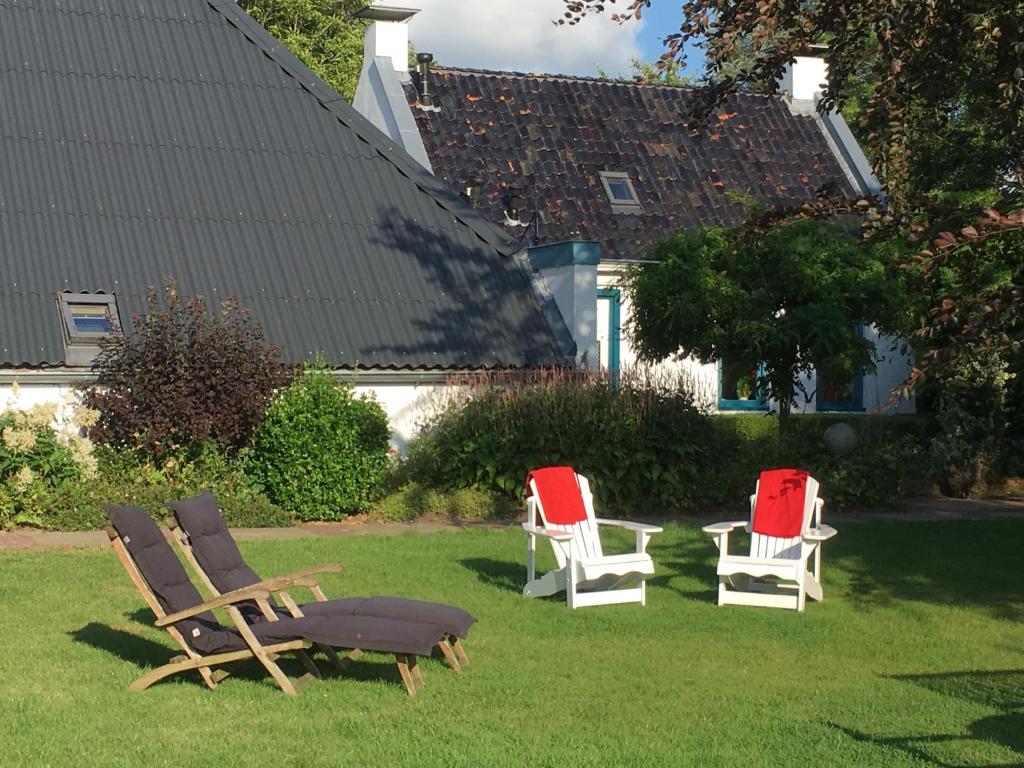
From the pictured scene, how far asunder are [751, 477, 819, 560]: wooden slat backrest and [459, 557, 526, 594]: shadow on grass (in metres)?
2.03

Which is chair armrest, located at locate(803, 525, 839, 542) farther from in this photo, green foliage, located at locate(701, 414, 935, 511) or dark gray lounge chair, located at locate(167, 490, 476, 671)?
green foliage, located at locate(701, 414, 935, 511)

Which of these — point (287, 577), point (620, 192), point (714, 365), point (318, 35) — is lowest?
point (287, 577)

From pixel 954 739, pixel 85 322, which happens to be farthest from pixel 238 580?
pixel 85 322

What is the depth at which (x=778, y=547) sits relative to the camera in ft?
40.5

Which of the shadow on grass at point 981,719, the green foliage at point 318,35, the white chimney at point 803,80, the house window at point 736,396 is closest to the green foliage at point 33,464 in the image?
the shadow on grass at point 981,719

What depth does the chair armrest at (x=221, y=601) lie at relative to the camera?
8453 millimetres

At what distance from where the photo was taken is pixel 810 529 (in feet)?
39.7

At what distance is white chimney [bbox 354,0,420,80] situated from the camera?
Answer: 26.7 metres

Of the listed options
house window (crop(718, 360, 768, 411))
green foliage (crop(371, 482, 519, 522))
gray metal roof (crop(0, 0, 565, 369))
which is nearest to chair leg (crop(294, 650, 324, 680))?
green foliage (crop(371, 482, 519, 522))

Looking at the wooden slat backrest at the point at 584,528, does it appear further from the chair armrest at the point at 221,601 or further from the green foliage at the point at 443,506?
the green foliage at the point at 443,506

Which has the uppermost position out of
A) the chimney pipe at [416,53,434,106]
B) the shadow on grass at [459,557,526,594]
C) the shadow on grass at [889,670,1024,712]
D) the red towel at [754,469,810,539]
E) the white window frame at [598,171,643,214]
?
the chimney pipe at [416,53,434,106]

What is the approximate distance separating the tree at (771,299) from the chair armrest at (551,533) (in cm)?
642

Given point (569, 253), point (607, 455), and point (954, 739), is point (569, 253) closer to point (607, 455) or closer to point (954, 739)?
point (607, 455)

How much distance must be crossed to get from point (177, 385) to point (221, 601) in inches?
306
